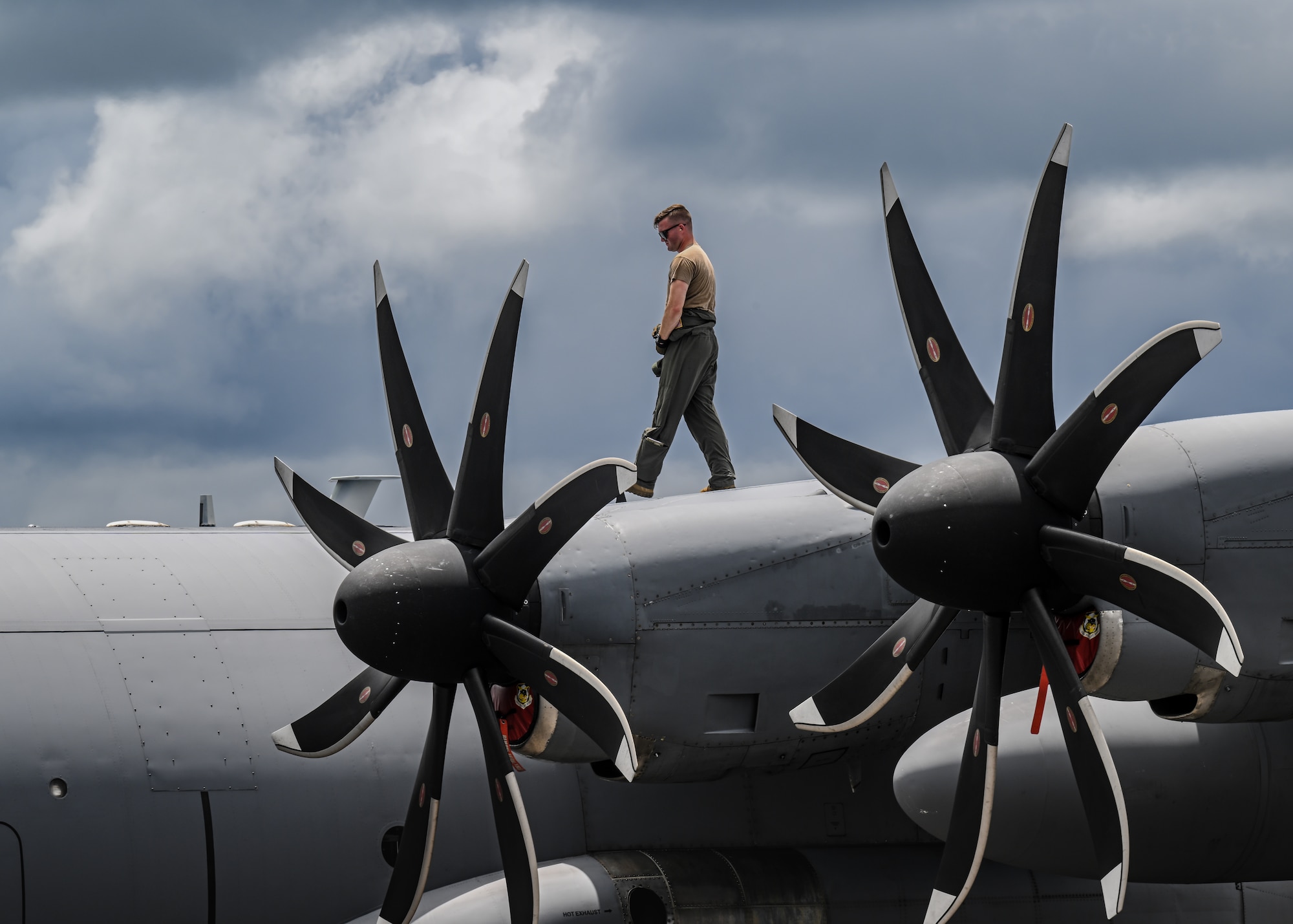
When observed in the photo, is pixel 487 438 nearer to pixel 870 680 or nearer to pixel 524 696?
pixel 524 696

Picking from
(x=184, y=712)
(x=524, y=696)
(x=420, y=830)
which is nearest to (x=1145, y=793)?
(x=524, y=696)

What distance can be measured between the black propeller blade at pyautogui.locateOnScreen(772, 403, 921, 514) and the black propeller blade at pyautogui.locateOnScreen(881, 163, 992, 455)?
18.9 inches

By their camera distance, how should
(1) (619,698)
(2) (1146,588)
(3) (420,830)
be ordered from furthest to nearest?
(1) (619,698) < (3) (420,830) < (2) (1146,588)

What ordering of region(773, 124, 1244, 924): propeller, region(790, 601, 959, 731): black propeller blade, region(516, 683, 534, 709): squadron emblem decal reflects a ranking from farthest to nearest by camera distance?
region(516, 683, 534, 709): squadron emblem decal < region(790, 601, 959, 731): black propeller blade < region(773, 124, 1244, 924): propeller

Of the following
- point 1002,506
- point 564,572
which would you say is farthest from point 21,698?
point 1002,506

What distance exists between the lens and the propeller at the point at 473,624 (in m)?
8.87

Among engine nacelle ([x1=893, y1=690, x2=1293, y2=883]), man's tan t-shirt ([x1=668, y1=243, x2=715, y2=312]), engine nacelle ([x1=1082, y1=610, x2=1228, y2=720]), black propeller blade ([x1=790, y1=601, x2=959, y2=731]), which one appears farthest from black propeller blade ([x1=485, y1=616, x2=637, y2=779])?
man's tan t-shirt ([x1=668, y1=243, x2=715, y2=312])

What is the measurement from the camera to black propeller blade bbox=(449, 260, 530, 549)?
9406mm

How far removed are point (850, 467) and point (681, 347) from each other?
83.2 inches

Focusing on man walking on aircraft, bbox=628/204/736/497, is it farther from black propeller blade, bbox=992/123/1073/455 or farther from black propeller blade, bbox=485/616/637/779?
black propeller blade, bbox=992/123/1073/455

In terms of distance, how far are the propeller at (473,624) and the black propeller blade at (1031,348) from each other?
7.34 ft

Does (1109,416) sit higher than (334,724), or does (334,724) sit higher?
(1109,416)

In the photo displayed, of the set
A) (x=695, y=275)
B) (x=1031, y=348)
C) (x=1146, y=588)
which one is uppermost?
(x=695, y=275)

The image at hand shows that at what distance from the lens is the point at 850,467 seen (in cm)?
962
